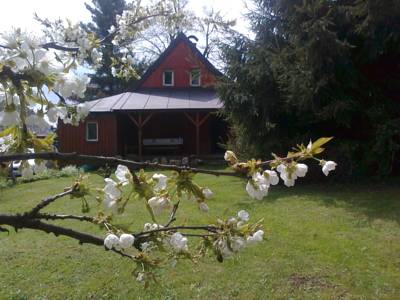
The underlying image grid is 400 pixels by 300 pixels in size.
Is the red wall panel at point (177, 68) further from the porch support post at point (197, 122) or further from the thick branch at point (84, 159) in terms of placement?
the thick branch at point (84, 159)

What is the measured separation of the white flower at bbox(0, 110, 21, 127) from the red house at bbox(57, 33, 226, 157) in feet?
56.0

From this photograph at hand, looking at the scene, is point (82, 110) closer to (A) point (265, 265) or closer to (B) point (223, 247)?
(B) point (223, 247)

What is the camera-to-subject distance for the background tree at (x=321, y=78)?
973cm

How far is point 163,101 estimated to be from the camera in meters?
19.3

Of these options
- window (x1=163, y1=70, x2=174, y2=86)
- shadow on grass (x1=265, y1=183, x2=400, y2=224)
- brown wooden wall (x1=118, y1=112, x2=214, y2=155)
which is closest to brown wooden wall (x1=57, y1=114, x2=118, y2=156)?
brown wooden wall (x1=118, y1=112, x2=214, y2=155)

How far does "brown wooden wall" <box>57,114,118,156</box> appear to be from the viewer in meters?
19.5

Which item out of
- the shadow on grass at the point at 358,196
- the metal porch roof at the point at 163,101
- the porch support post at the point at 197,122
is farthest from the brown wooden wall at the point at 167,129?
the shadow on grass at the point at 358,196

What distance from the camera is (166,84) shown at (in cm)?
2169

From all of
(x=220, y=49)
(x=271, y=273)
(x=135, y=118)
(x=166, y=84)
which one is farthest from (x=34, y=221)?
(x=166, y=84)

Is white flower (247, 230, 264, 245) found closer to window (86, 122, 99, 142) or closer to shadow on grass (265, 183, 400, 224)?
shadow on grass (265, 183, 400, 224)

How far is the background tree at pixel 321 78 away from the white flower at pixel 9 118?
9354mm

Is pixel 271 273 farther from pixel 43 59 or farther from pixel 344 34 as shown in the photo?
pixel 344 34

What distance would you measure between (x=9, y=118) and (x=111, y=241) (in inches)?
17.2

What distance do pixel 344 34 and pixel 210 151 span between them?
34.4 feet
